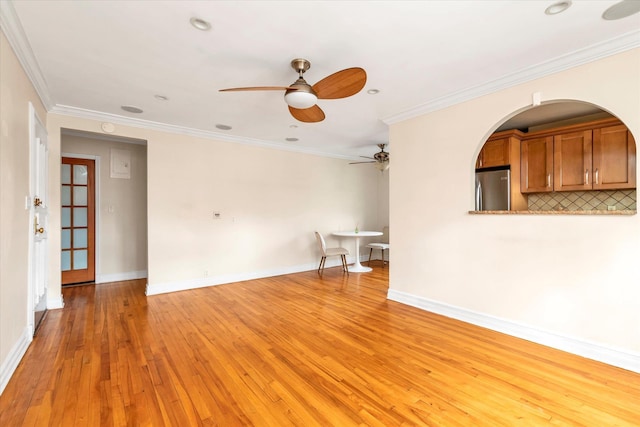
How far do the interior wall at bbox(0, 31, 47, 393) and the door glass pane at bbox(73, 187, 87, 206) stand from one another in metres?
2.51

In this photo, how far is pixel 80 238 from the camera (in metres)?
4.91

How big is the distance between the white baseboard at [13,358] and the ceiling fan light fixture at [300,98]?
295 centimetres

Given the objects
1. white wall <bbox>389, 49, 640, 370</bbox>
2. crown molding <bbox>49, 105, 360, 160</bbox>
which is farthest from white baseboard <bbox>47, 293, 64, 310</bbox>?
white wall <bbox>389, 49, 640, 370</bbox>

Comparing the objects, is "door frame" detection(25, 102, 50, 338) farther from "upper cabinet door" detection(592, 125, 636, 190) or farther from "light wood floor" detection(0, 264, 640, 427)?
"upper cabinet door" detection(592, 125, 636, 190)

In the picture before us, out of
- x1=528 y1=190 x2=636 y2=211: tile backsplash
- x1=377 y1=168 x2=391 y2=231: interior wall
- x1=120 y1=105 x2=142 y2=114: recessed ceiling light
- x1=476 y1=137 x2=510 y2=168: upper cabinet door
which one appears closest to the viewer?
x1=528 y1=190 x2=636 y2=211: tile backsplash

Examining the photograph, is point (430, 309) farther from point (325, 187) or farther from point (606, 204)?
point (325, 187)

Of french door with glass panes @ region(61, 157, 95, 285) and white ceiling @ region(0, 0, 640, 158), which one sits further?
french door with glass panes @ region(61, 157, 95, 285)

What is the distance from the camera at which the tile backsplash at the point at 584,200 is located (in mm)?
3594

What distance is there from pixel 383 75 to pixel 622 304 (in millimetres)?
2849

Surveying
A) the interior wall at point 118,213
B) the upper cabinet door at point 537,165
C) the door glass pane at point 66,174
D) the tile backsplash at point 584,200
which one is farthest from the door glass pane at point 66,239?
the tile backsplash at point 584,200

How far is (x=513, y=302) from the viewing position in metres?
2.91

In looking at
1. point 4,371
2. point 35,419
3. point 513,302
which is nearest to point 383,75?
point 513,302

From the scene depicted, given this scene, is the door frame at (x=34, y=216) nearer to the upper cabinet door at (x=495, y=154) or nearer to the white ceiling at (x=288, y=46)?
the white ceiling at (x=288, y=46)

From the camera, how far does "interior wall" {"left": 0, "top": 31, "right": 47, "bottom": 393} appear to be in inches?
81.1
